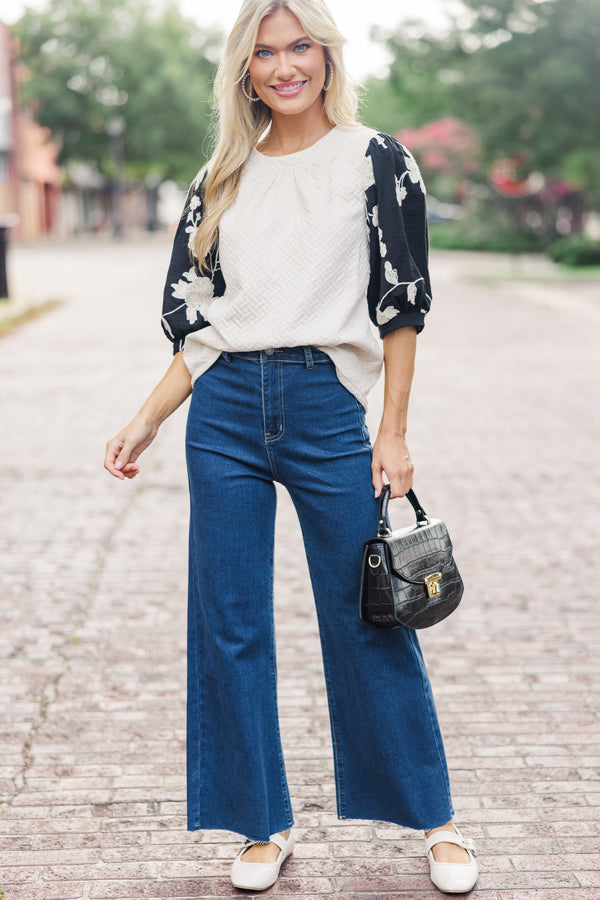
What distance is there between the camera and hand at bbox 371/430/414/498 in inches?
98.0

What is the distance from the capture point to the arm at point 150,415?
8.57 ft

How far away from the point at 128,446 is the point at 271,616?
19.8 inches

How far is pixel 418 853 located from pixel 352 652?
→ 0.61 m

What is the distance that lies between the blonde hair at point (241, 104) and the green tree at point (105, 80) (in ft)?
174

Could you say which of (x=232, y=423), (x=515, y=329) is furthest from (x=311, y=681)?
(x=515, y=329)

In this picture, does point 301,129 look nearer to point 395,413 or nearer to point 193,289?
point 193,289

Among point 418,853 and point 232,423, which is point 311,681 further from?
point 232,423

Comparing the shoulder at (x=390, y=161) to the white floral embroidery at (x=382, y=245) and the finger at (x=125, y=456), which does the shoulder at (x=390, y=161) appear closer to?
the white floral embroidery at (x=382, y=245)

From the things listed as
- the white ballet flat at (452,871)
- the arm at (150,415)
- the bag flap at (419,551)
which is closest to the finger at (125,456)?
the arm at (150,415)

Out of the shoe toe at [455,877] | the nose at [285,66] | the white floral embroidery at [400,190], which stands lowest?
the shoe toe at [455,877]

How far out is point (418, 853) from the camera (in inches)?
110

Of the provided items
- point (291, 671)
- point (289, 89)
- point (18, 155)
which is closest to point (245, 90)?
point (289, 89)

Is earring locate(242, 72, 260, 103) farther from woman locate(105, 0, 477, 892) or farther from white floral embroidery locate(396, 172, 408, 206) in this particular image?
white floral embroidery locate(396, 172, 408, 206)

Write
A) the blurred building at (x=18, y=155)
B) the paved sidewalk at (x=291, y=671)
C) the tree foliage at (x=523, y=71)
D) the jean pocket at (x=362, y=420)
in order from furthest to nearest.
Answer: the blurred building at (x=18, y=155) → the tree foliage at (x=523, y=71) → the paved sidewalk at (x=291, y=671) → the jean pocket at (x=362, y=420)
